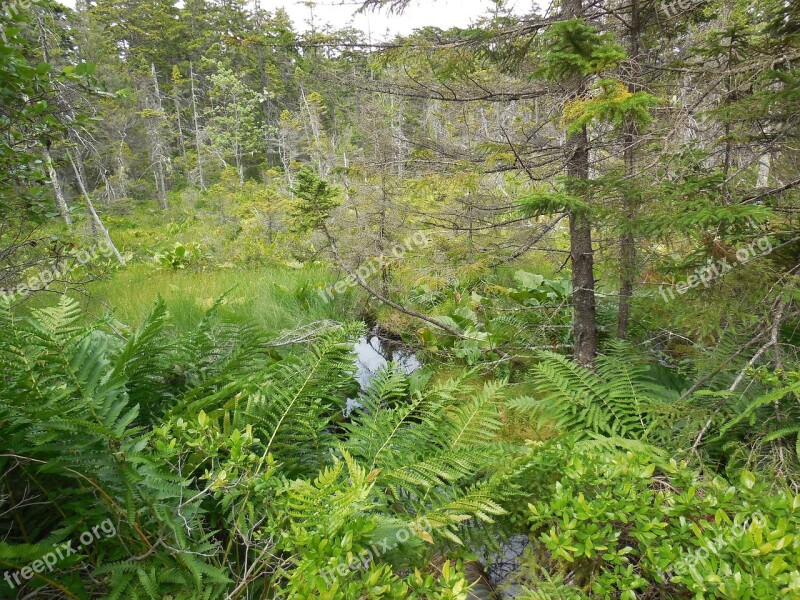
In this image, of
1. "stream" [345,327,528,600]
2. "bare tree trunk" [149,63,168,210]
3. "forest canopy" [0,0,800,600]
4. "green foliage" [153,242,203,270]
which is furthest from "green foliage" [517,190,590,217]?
"bare tree trunk" [149,63,168,210]

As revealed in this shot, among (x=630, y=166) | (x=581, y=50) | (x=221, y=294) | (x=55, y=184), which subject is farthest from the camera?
(x=55, y=184)

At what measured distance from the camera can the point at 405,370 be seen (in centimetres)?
402

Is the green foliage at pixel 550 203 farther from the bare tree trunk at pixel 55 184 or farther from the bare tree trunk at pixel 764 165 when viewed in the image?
the bare tree trunk at pixel 55 184

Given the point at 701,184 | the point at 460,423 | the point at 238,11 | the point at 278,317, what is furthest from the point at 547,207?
the point at 238,11

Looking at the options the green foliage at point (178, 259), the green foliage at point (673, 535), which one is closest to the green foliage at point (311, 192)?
the green foliage at point (673, 535)

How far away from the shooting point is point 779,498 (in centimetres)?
137

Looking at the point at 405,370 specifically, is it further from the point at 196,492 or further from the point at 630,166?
the point at 196,492

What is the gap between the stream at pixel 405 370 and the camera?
76.0 inches

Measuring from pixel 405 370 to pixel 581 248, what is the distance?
1853mm

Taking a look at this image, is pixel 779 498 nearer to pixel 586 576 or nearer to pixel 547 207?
pixel 586 576

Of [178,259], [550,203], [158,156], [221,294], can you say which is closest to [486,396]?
[550,203]

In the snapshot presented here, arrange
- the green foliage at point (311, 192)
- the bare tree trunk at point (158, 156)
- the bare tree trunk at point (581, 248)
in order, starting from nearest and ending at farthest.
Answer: the bare tree trunk at point (581, 248)
the green foliage at point (311, 192)
the bare tree trunk at point (158, 156)

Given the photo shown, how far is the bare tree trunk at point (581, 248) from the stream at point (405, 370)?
59.9 inches

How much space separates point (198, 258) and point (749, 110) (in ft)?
30.3
